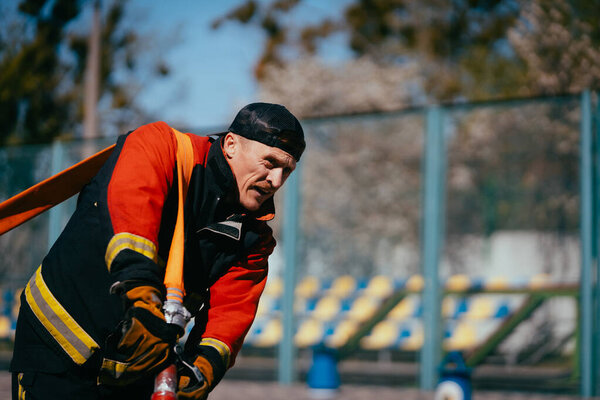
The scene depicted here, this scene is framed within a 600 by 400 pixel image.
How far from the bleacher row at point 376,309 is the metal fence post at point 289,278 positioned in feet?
0.45

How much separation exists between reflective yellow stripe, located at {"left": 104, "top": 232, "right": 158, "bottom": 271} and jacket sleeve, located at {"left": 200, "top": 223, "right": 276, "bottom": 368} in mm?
603

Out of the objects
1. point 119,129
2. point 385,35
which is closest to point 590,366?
point 119,129

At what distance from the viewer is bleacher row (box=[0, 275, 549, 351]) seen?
33.2ft

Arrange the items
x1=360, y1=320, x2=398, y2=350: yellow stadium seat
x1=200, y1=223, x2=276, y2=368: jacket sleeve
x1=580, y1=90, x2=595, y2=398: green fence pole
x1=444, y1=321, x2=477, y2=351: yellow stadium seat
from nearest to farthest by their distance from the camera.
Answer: x1=200, y1=223, x2=276, y2=368: jacket sleeve
x1=580, y1=90, x2=595, y2=398: green fence pole
x1=444, y1=321, x2=477, y2=351: yellow stadium seat
x1=360, y1=320, x2=398, y2=350: yellow stadium seat

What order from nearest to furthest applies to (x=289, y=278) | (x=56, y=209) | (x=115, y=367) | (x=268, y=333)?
1. (x=115, y=367)
2. (x=289, y=278)
3. (x=268, y=333)
4. (x=56, y=209)

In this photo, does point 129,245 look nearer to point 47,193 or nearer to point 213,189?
point 213,189

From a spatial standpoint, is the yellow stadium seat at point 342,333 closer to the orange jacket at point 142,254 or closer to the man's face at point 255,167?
the orange jacket at point 142,254

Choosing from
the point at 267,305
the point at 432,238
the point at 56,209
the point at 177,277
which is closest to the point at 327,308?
the point at 267,305

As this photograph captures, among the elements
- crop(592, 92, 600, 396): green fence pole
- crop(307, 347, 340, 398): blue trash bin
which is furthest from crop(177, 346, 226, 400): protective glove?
crop(592, 92, 600, 396): green fence pole

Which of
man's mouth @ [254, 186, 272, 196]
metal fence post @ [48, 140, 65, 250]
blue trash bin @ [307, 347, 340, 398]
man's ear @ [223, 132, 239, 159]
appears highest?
metal fence post @ [48, 140, 65, 250]

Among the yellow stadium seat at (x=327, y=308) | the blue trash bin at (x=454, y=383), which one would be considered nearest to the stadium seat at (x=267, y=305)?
the yellow stadium seat at (x=327, y=308)

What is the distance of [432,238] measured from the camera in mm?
9406

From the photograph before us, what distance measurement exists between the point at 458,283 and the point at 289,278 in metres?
1.90

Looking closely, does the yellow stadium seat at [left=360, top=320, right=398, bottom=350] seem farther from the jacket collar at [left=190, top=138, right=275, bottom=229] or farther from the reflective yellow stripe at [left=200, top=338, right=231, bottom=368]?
the jacket collar at [left=190, top=138, right=275, bottom=229]
